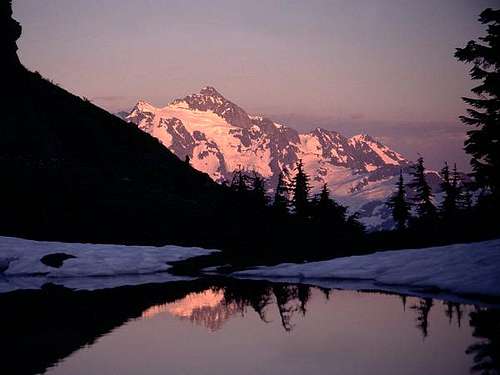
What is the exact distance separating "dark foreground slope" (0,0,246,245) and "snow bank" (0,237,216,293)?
15.1 m

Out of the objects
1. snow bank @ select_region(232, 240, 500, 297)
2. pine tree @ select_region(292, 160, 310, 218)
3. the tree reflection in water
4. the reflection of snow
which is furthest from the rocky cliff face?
the tree reflection in water

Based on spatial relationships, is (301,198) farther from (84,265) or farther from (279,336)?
(279,336)

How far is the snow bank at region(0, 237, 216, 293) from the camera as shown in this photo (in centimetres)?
3056

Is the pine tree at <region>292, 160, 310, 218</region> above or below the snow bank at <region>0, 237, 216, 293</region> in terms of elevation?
above

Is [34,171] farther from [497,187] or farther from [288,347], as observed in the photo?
[288,347]

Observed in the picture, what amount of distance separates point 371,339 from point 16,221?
47.6 metres

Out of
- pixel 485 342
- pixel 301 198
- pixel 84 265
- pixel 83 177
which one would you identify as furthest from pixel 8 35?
pixel 485 342

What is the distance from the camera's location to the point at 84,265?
34875 millimetres

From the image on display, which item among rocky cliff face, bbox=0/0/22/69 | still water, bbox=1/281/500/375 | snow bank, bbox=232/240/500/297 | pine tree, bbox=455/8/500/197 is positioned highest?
rocky cliff face, bbox=0/0/22/69

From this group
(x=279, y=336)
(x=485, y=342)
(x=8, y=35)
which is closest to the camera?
(x=485, y=342)

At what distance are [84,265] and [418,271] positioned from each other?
19.7 m

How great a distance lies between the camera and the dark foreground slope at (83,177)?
5779 cm

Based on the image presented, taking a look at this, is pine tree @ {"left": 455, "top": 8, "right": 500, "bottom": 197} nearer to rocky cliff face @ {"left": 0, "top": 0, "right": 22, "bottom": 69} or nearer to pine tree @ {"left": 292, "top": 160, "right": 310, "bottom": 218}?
pine tree @ {"left": 292, "top": 160, "right": 310, "bottom": 218}

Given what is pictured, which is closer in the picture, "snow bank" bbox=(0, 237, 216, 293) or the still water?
the still water
